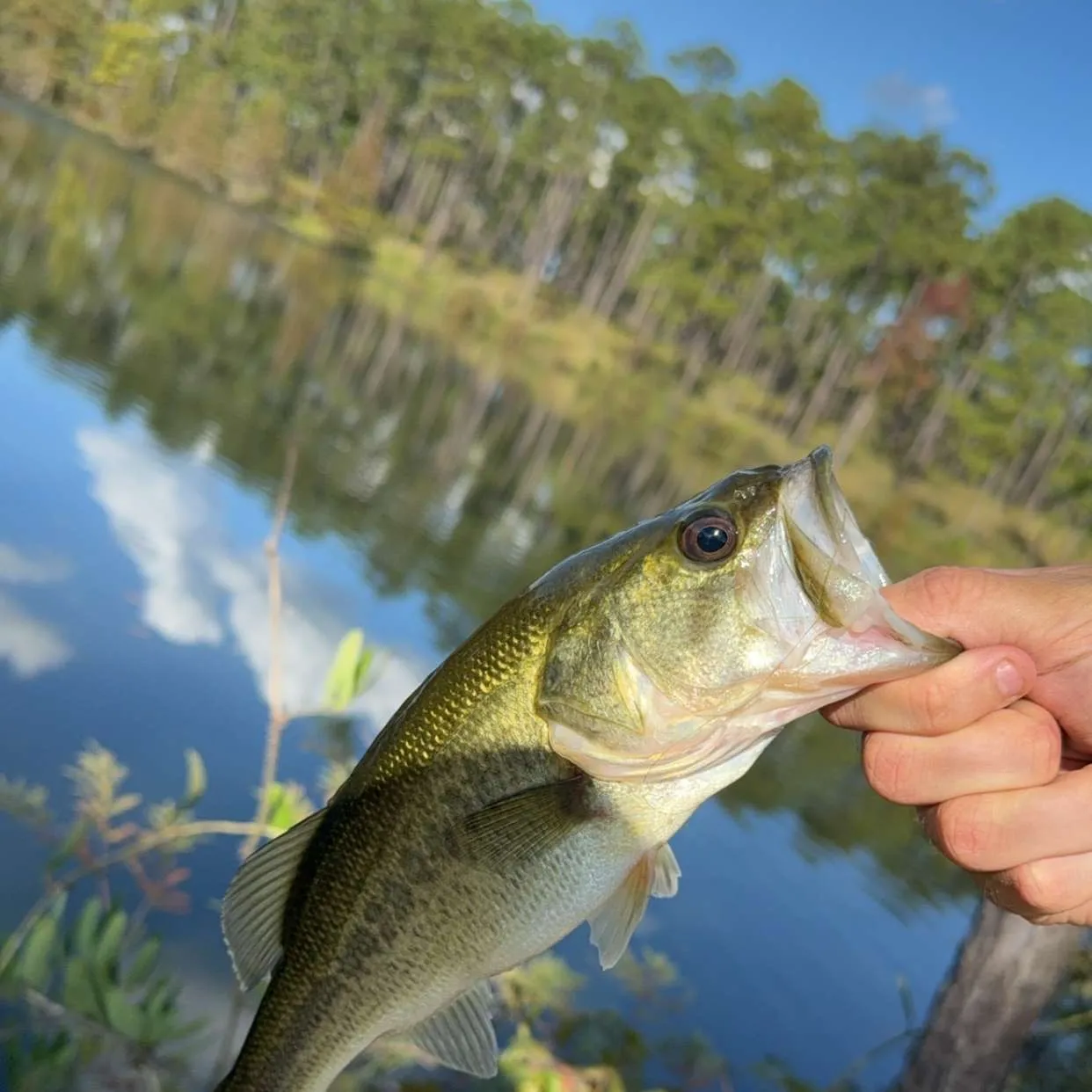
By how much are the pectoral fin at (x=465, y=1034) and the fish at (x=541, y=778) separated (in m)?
0.01

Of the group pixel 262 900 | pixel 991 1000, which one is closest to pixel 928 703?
pixel 262 900

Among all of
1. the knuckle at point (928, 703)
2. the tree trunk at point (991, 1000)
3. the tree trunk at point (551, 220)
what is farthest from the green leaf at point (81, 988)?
the tree trunk at point (551, 220)

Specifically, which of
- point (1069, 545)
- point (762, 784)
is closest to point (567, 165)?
point (1069, 545)

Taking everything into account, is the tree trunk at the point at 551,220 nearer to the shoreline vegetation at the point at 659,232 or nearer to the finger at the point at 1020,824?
the shoreline vegetation at the point at 659,232

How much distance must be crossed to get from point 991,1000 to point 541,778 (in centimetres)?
327

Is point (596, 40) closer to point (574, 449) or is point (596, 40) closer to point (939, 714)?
point (574, 449)

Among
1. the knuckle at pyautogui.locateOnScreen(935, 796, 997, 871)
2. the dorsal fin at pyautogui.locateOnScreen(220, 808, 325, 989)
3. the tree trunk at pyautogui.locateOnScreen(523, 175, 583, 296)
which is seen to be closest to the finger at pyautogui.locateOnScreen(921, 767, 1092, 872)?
the knuckle at pyautogui.locateOnScreen(935, 796, 997, 871)

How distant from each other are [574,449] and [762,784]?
41.4 ft

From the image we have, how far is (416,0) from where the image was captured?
4916cm

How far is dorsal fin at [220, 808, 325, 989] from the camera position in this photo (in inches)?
77.4

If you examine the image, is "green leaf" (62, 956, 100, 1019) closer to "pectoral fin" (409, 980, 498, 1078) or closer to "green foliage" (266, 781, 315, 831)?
"green foliage" (266, 781, 315, 831)

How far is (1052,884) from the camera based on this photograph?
Result: 73.6 inches

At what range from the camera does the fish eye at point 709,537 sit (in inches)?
70.1

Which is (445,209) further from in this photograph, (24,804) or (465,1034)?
(465,1034)
